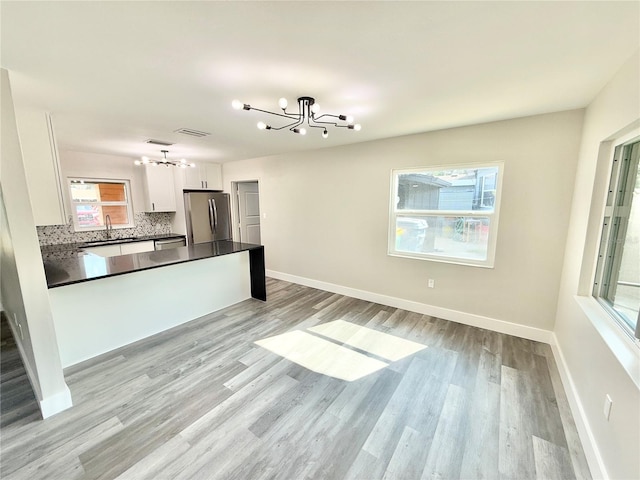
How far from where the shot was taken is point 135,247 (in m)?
4.68

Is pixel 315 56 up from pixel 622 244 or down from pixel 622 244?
up

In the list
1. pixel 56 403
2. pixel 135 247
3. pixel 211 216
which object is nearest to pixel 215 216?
pixel 211 216

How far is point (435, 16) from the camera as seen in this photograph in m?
1.21

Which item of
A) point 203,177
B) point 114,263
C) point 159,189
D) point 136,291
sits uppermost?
point 203,177

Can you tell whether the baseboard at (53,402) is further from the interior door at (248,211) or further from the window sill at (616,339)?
the interior door at (248,211)

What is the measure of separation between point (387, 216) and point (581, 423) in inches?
104

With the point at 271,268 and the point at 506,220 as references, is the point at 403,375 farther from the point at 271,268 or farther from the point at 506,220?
the point at 271,268

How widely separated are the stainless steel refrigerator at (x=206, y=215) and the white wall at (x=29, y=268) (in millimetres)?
3402

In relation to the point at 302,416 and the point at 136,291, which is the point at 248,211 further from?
the point at 302,416

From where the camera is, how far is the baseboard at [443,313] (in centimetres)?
286

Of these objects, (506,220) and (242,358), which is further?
(506,220)

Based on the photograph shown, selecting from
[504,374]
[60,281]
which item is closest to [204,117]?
[60,281]

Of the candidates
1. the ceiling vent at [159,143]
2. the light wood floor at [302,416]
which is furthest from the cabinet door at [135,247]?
the light wood floor at [302,416]

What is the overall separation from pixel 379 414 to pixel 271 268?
3752 mm
